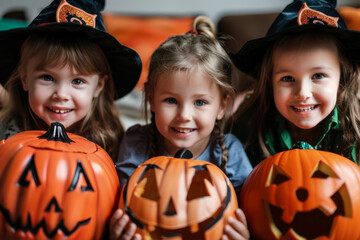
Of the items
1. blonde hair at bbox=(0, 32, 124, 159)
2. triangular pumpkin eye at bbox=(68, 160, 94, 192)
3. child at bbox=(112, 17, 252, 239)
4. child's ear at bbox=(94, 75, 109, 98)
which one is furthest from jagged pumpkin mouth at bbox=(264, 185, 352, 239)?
child's ear at bbox=(94, 75, 109, 98)

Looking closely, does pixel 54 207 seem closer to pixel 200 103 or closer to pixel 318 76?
pixel 200 103

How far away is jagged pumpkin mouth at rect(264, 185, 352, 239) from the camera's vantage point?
2.96 ft

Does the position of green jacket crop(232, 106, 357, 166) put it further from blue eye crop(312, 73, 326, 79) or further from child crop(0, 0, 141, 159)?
child crop(0, 0, 141, 159)

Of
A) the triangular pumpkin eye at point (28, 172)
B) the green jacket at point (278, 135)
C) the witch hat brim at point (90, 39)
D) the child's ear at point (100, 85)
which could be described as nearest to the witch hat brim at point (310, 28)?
the green jacket at point (278, 135)

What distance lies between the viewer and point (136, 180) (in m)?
0.89

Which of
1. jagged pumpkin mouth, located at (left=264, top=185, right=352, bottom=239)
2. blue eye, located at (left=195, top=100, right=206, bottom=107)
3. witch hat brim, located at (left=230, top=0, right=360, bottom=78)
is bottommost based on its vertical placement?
jagged pumpkin mouth, located at (left=264, top=185, right=352, bottom=239)

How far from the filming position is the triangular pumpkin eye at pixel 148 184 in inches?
35.4

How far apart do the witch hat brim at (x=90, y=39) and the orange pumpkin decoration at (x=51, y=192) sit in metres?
0.41

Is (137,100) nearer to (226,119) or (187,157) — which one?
(226,119)

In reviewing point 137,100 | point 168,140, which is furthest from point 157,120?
point 137,100

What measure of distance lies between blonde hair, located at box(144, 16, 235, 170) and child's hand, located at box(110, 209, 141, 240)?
0.43 metres

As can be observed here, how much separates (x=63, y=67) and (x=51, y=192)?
0.52 meters

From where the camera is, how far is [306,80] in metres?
1.15

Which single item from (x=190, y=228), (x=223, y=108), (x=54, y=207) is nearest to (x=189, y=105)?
(x=223, y=108)
